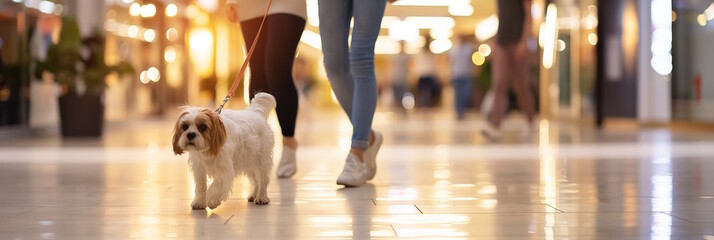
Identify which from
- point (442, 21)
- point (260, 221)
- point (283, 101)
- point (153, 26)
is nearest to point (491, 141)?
point (283, 101)

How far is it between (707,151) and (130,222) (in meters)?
4.78

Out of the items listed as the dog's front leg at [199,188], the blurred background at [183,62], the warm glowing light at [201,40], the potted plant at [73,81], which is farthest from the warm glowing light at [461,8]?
the dog's front leg at [199,188]

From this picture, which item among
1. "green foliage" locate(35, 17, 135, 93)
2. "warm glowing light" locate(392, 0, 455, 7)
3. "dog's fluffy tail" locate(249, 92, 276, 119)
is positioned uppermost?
"warm glowing light" locate(392, 0, 455, 7)

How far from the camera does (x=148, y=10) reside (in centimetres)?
1731

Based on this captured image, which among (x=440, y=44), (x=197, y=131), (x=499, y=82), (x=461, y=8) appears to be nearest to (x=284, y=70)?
(x=197, y=131)

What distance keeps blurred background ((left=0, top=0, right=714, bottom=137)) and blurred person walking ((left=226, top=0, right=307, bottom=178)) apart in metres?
4.35

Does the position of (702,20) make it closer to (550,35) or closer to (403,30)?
(550,35)

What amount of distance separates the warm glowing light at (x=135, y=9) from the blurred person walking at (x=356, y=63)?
39.2 feet

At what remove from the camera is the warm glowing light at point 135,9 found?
15.5m

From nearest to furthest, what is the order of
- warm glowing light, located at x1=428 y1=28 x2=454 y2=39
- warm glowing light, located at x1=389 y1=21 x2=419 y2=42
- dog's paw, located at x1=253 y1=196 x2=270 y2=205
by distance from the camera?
dog's paw, located at x1=253 y1=196 x2=270 y2=205 → warm glowing light, located at x1=389 y1=21 x2=419 y2=42 → warm glowing light, located at x1=428 y1=28 x2=454 y2=39

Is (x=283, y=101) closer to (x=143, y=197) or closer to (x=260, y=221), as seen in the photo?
(x=143, y=197)

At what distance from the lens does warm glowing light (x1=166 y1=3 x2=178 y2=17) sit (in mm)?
19233

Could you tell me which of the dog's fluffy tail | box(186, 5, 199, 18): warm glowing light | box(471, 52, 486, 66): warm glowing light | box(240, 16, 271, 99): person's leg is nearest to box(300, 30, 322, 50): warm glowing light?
box(471, 52, 486, 66): warm glowing light

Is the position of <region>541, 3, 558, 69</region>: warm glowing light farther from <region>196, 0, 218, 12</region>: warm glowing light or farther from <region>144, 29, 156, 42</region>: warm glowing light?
<region>196, 0, 218, 12</region>: warm glowing light
